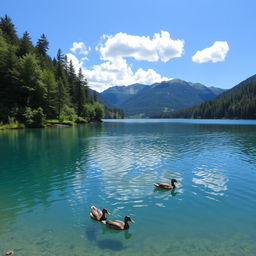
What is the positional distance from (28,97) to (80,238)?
288ft

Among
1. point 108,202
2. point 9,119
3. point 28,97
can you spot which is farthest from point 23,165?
point 28,97

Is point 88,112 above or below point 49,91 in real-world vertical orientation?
below

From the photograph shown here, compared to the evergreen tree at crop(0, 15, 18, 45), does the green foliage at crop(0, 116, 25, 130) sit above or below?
below

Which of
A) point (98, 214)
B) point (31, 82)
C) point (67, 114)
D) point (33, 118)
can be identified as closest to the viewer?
point (98, 214)

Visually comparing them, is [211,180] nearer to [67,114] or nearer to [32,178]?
[32,178]

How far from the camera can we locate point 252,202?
14039mm

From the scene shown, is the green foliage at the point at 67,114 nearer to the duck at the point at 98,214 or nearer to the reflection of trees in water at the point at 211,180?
the reflection of trees in water at the point at 211,180

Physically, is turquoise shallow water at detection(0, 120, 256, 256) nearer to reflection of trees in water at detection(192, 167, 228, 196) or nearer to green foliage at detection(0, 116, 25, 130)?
reflection of trees in water at detection(192, 167, 228, 196)

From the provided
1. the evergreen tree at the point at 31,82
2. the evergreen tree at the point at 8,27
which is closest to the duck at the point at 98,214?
A: the evergreen tree at the point at 31,82

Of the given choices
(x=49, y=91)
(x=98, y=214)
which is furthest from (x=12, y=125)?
(x=98, y=214)

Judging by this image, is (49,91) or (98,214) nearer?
(98,214)

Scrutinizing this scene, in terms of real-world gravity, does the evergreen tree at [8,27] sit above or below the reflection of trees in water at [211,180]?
above

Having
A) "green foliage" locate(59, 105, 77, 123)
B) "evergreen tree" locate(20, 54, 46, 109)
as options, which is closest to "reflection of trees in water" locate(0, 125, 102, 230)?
"evergreen tree" locate(20, 54, 46, 109)

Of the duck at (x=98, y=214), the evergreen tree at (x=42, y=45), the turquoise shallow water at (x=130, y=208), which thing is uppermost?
the evergreen tree at (x=42, y=45)
